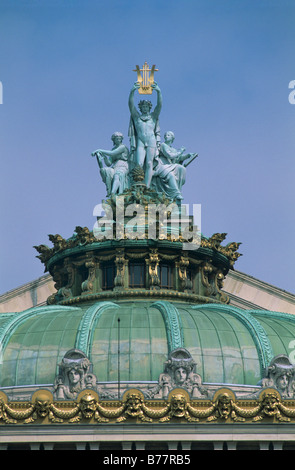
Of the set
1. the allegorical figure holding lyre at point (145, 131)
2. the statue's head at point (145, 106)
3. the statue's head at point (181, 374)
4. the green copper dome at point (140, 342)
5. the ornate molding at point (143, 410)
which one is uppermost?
the statue's head at point (145, 106)

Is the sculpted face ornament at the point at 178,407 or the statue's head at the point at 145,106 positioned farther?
the statue's head at the point at 145,106

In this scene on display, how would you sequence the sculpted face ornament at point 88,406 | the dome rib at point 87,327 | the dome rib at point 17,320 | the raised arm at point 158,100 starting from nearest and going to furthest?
the sculpted face ornament at point 88,406 < the dome rib at point 87,327 < the dome rib at point 17,320 < the raised arm at point 158,100

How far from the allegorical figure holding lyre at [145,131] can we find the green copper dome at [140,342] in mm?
15900

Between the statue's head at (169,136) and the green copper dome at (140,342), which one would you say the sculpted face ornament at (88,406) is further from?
the statue's head at (169,136)

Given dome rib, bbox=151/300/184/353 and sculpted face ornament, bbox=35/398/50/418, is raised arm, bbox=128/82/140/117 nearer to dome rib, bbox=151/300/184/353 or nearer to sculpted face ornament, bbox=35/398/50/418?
dome rib, bbox=151/300/184/353

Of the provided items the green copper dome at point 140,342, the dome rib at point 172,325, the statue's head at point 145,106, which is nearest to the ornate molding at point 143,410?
the green copper dome at point 140,342

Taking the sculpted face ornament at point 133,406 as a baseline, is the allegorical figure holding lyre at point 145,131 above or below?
above

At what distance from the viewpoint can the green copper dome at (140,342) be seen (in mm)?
83312

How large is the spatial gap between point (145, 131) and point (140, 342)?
2218cm

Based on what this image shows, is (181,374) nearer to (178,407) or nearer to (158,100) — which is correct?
(178,407)

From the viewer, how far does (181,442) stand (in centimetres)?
7762
